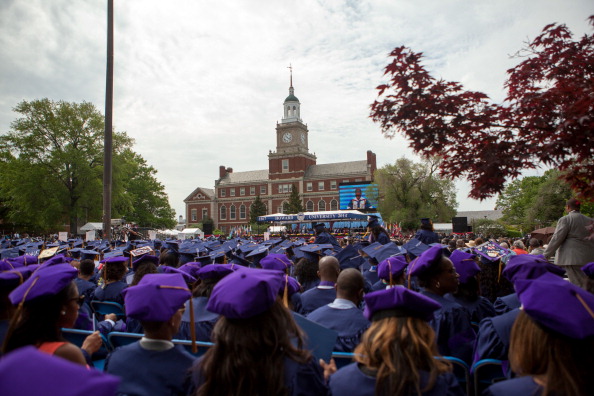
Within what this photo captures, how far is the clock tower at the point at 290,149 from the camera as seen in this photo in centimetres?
7506

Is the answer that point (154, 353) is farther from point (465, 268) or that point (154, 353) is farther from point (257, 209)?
point (257, 209)

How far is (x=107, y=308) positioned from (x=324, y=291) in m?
2.63

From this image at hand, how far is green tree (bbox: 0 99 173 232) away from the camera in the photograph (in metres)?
33.0

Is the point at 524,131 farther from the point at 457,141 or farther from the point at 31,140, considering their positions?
the point at 31,140

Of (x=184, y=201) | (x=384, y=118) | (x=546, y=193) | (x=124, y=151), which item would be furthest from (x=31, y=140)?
(x=184, y=201)

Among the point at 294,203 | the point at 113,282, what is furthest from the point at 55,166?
the point at 294,203

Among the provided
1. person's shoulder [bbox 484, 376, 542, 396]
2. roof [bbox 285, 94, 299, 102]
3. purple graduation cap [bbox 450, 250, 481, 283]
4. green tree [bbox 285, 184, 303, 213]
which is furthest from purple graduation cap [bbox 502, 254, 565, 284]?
roof [bbox 285, 94, 299, 102]

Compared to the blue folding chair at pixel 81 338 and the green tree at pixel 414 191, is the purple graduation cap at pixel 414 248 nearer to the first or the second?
the blue folding chair at pixel 81 338

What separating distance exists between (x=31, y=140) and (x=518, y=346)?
39030 millimetres

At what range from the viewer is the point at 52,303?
7.79 ft

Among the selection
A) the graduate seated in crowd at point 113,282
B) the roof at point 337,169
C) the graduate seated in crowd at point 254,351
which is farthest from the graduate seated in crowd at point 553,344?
the roof at point 337,169

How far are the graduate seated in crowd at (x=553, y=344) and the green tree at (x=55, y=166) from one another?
36424mm

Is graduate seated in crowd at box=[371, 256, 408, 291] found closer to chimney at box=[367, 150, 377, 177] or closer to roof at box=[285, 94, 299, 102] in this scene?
chimney at box=[367, 150, 377, 177]

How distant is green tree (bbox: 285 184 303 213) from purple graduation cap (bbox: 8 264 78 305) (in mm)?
65166
